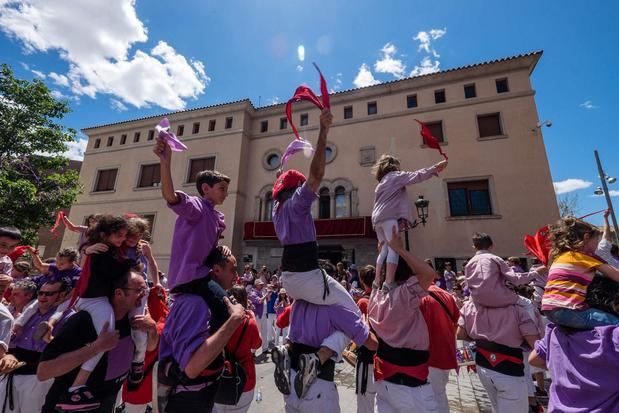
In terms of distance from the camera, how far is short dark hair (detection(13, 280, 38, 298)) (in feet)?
10.3

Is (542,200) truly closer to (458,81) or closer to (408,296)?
(458,81)

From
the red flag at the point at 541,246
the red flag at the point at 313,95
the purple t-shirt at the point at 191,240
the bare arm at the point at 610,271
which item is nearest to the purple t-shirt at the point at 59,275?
the purple t-shirt at the point at 191,240

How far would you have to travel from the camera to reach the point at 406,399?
2146 mm

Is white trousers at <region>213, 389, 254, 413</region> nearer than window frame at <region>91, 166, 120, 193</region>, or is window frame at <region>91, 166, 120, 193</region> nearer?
white trousers at <region>213, 389, 254, 413</region>

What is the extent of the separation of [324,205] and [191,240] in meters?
16.7

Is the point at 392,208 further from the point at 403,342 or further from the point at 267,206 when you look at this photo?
the point at 267,206

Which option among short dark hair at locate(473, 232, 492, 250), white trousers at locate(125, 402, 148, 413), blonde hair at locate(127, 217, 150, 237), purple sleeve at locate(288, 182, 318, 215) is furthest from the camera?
short dark hair at locate(473, 232, 492, 250)

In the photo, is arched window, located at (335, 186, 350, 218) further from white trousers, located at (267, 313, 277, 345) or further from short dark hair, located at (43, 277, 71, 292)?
short dark hair, located at (43, 277, 71, 292)

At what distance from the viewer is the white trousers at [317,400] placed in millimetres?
1874

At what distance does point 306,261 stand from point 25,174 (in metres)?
19.5

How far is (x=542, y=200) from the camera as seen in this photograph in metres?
14.1

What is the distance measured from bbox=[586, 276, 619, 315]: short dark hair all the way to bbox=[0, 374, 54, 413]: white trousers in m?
4.59

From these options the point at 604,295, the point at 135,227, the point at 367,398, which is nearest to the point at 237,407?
the point at 367,398

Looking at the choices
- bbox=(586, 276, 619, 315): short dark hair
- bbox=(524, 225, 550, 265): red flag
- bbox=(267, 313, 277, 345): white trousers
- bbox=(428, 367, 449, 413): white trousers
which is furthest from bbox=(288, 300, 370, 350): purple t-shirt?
bbox=(267, 313, 277, 345): white trousers
